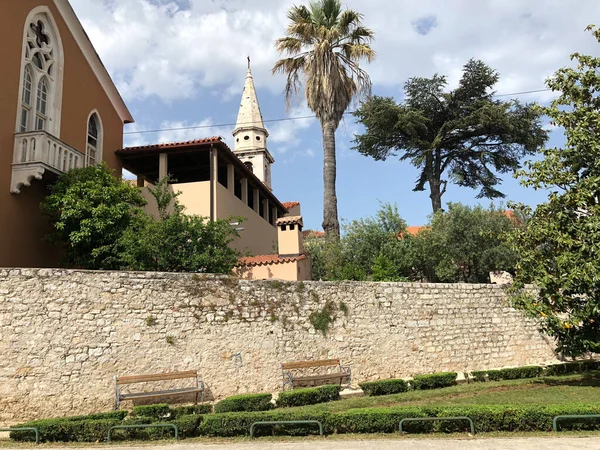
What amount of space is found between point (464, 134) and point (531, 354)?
13406 millimetres

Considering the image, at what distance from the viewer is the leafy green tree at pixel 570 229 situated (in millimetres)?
11633

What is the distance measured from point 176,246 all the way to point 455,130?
664 inches

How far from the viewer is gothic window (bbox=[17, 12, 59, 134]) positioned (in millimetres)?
14820

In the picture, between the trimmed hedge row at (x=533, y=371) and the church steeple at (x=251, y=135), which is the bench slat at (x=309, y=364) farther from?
the church steeple at (x=251, y=135)

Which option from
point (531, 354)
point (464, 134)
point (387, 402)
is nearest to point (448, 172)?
point (464, 134)

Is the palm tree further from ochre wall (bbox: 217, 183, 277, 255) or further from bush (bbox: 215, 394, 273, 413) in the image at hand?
bush (bbox: 215, 394, 273, 413)

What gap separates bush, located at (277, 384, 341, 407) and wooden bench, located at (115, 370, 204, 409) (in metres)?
2.02

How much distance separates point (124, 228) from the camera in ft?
48.2

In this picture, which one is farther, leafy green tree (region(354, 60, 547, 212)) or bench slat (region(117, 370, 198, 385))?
leafy green tree (region(354, 60, 547, 212))

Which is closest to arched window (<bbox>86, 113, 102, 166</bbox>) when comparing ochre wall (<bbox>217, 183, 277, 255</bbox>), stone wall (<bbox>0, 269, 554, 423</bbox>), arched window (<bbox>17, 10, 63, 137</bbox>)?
arched window (<bbox>17, 10, 63, 137</bbox>)

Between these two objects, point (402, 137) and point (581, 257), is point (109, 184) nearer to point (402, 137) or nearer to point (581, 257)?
point (581, 257)

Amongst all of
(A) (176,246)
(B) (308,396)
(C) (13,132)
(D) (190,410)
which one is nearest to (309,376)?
(B) (308,396)

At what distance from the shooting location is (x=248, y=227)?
22438 millimetres

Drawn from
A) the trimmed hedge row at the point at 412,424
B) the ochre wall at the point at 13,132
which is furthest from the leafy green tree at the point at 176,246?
the trimmed hedge row at the point at 412,424
